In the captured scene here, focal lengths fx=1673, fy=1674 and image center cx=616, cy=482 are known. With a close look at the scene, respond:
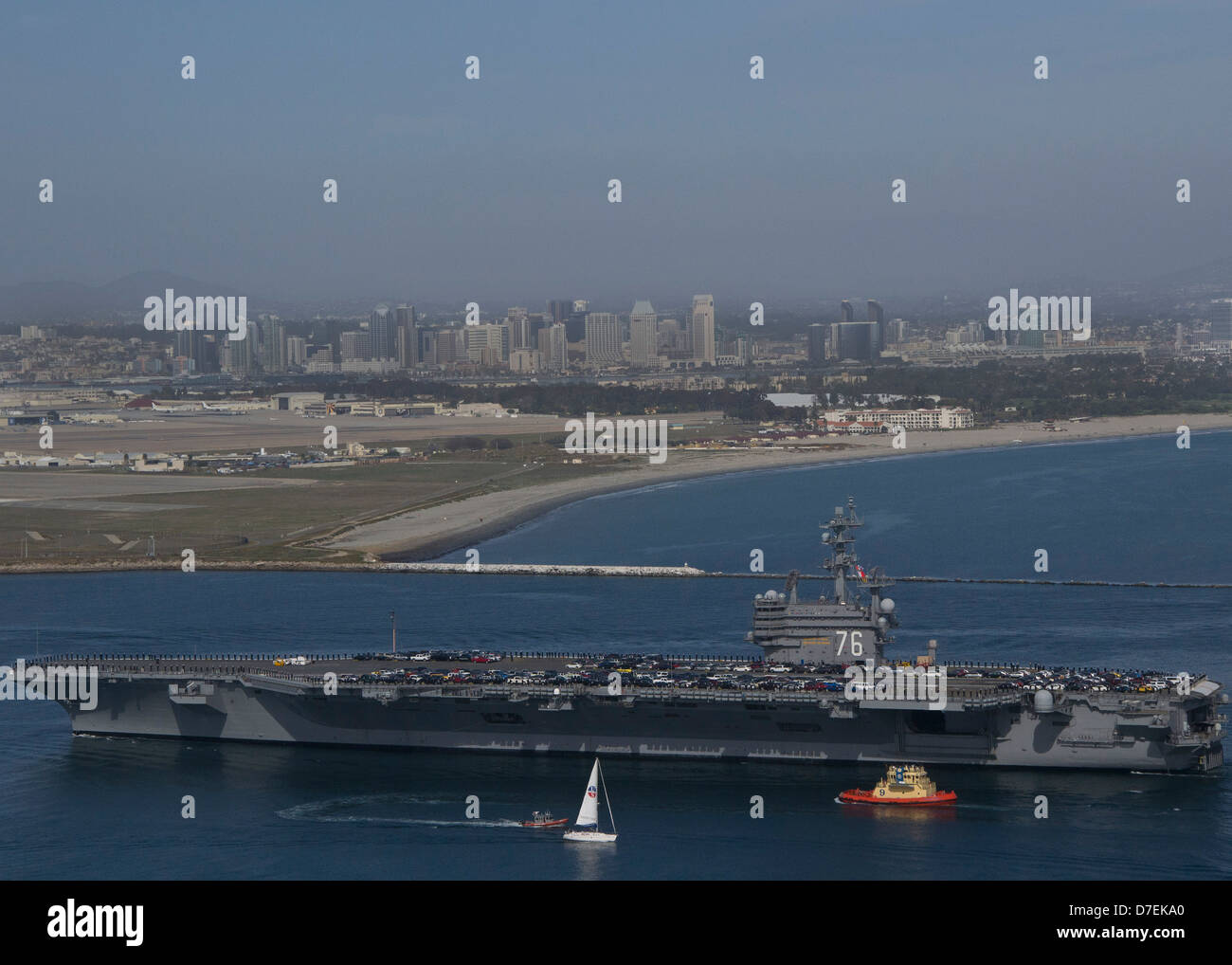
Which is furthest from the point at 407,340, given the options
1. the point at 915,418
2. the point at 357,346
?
the point at 915,418

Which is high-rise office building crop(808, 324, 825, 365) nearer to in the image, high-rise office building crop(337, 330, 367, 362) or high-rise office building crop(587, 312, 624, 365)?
high-rise office building crop(587, 312, 624, 365)

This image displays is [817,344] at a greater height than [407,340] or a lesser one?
lesser

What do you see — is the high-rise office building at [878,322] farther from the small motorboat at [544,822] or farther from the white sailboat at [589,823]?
the white sailboat at [589,823]

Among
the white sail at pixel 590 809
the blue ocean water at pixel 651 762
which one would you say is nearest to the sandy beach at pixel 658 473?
the blue ocean water at pixel 651 762
